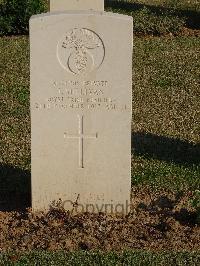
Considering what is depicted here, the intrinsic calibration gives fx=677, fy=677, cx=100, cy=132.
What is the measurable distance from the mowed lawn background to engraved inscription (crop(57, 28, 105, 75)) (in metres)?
1.56

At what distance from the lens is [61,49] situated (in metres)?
5.75

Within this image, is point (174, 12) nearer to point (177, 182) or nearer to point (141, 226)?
point (177, 182)

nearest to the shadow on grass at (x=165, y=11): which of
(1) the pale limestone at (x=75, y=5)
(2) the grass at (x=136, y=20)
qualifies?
(2) the grass at (x=136, y=20)

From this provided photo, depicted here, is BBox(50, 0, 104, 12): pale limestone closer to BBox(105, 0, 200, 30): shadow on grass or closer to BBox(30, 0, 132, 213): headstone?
BBox(30, 0, 132, 213): headstone

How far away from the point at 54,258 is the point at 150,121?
4284 millimetres

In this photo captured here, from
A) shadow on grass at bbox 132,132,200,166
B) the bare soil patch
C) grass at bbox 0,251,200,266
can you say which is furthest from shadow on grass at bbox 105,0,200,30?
grass at bbox 0,251,200,266

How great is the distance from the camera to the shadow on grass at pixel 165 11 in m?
16.0

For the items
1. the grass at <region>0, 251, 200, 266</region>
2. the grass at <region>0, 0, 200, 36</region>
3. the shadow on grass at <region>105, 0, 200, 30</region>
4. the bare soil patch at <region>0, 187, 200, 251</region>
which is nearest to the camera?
the grass at <region>0, 251, 200, 266</region>

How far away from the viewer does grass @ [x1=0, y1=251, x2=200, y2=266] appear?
534cm

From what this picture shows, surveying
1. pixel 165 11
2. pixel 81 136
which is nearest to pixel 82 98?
pixel 81 136

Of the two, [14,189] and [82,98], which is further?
[14,189]

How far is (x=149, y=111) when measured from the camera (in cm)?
980

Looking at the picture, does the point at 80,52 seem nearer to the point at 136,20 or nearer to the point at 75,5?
the point at 75,5

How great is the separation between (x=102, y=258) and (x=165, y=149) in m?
3.08
